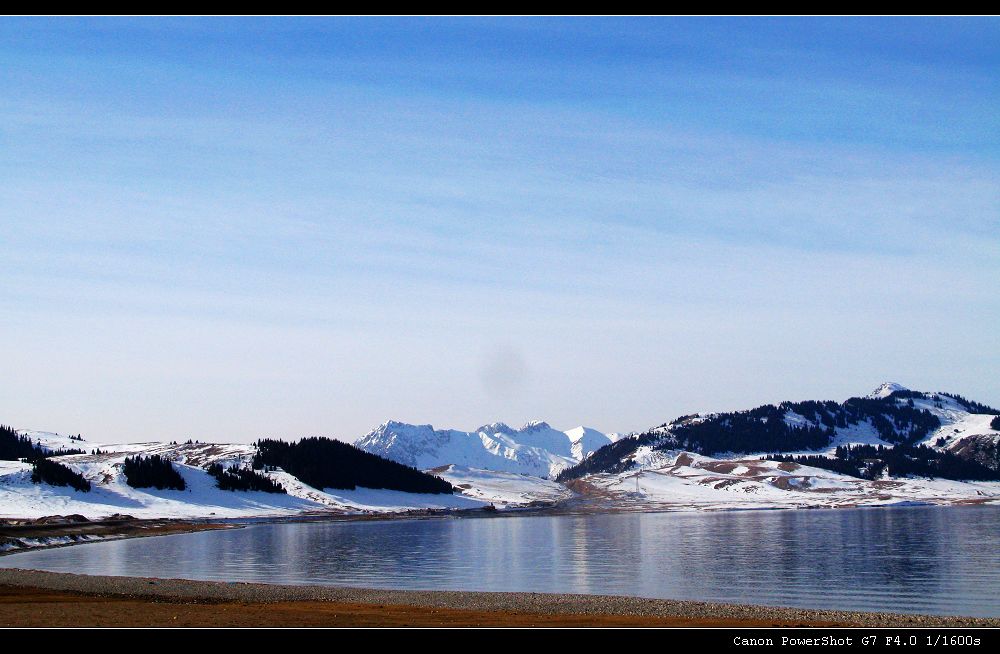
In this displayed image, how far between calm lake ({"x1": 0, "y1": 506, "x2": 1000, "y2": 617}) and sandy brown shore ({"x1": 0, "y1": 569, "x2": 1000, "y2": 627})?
7255 mm

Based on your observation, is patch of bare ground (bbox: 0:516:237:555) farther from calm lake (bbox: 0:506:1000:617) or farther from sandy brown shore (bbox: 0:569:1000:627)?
sandy brown shore (bbox: 0:569:1000:627)

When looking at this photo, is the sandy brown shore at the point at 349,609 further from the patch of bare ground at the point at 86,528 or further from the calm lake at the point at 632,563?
the patch of bare ground at the point at 86,528

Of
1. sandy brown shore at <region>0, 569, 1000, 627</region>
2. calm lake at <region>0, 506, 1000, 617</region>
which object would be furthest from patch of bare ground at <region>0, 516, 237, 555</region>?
sandy brown shore at <region>0, 569, 1000, 627</region>

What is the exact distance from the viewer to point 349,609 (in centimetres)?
4559

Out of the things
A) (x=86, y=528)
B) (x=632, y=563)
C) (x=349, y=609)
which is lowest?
(x=86, y=528)

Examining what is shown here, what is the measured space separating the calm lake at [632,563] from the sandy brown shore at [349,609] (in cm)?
Answer: 726

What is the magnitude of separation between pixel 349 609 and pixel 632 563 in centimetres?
4305

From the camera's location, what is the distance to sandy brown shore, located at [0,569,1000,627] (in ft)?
127

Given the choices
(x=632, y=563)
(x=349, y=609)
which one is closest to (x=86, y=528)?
(x=632, y=563)

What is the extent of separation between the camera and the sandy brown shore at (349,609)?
3859cm

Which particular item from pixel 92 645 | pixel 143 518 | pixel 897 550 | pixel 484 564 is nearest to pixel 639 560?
pixel 484 564

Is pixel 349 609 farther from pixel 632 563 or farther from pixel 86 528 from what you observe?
pixel 86 528

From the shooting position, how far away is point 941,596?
55.5 metres

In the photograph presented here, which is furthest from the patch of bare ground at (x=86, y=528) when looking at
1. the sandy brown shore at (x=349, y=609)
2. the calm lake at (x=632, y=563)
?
the sandy brown shore at (x=349, y=609)
